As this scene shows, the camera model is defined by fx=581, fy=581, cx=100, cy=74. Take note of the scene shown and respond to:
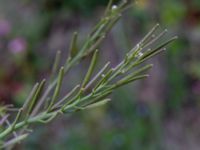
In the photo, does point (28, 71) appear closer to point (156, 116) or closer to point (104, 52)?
point (104, 52)

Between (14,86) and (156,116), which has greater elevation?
(14,86)

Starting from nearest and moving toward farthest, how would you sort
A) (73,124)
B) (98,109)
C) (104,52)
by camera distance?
(98,109) < (73,124) < (104,52)

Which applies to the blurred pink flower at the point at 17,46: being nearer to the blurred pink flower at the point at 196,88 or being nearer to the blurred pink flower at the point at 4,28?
the blurred pink flower at the point at 4,28

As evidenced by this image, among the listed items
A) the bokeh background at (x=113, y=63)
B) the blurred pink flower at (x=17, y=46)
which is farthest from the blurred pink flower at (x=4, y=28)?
the blurred pink flower at (x=17, y=46)

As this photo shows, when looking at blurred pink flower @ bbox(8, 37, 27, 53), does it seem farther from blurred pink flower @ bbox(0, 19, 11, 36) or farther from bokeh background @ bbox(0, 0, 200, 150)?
blurred pink flower @ bbox(0, 19, 11, 36)

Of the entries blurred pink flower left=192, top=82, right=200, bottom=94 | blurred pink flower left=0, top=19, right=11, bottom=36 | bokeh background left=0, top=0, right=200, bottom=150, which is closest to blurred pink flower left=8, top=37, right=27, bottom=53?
bokeh background left=0, top=0, right=200, bottom=150

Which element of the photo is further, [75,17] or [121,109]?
[75,17]

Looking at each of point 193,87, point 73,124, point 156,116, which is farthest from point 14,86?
point 193,87

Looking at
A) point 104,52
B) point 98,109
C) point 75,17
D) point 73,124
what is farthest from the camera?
point 75,17

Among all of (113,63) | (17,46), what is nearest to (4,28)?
(17,46)
